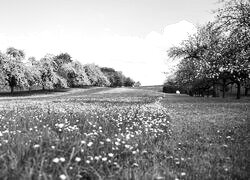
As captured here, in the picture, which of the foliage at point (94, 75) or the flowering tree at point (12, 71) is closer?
the flowering tree at point (12, 71)

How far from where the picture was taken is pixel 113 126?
Answer: 9102 millimetres

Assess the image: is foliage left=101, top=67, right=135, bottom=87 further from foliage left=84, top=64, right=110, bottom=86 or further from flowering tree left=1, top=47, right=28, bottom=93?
flowering tree left=1, top=47, right=28, bottom=93

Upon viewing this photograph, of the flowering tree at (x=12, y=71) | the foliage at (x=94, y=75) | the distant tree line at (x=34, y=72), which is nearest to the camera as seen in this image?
the flowering tree at (x=12, y=71)

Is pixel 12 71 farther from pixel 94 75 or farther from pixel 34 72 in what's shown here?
pixel 94 75

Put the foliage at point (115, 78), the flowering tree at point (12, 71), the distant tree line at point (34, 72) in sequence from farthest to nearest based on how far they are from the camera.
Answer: the foliage at point (115, 78), the distant tree line at point (34, 72), the flowering tree at point (12, 71)

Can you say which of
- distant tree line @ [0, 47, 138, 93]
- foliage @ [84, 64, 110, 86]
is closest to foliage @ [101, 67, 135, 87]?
foliage @ [84, 64, 110, 86]

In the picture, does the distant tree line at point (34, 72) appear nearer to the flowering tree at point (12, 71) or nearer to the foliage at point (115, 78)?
the flowering tree at point (12, 71)

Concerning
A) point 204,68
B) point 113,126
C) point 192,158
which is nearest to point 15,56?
point 204,68

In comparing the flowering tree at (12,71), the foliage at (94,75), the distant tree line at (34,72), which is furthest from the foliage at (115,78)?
the flowering tree at (12,71)

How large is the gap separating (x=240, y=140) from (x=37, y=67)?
5620cm

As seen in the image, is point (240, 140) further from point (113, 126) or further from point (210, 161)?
point (113, 126)

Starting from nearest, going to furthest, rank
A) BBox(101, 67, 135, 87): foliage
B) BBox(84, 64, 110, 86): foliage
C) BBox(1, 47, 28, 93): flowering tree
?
BBox(1, 47, 28, 93): flowering tree → BBox(84, 64, 110, 86): foliage → BBox(101, 67, 135, 87): foliage

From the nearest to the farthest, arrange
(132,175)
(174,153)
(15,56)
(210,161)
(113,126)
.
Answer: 1. (132,175)
2. (210,161)
3. (174,153)
4. (113,126)
5. (15,56)

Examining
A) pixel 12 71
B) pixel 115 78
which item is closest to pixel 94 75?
pixel 115 78
